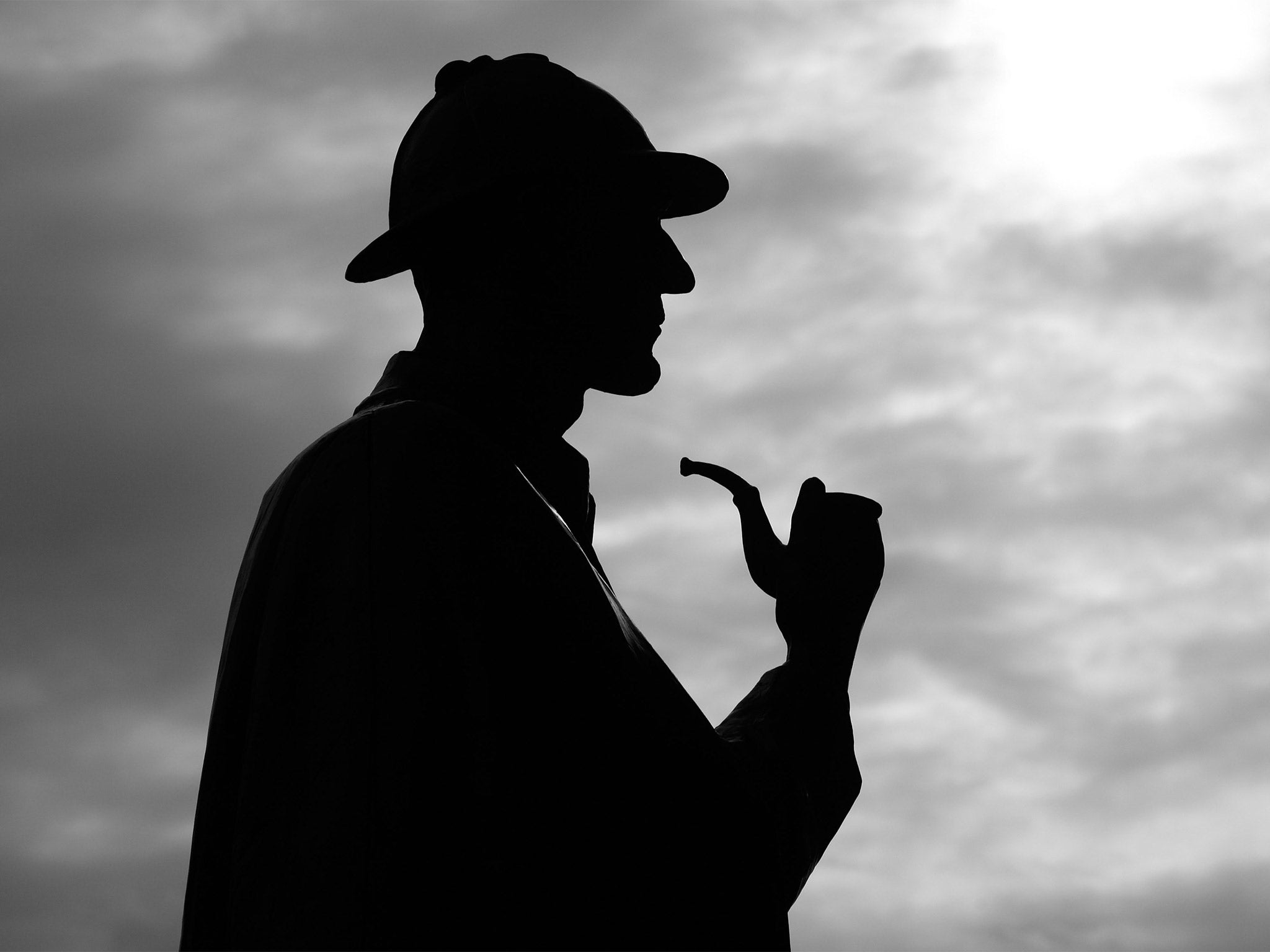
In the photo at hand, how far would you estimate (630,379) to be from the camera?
6.79 metres

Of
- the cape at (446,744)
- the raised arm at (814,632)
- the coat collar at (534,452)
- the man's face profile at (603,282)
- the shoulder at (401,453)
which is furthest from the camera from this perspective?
the raised arm at (814,632)

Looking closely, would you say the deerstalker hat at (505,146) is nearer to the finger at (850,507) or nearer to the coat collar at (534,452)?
the coat collar at (534,452)

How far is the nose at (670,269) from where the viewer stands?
22.8 feet

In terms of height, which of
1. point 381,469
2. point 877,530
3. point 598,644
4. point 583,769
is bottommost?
point 583,769

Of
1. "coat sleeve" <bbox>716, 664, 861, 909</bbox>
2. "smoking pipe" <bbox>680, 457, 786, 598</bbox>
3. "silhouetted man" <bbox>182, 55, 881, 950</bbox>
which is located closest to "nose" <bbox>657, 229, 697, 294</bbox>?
"silhouetted man" <bbox>182, 55, 881, 950</bbox>

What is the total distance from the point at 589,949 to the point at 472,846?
19.2 inches

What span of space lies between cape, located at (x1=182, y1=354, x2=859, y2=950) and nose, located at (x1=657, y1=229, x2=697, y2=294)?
117 centimetres

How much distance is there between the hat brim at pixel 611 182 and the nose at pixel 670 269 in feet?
0.67

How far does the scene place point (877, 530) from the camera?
7.11 meters

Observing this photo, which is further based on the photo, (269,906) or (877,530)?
(877,530)


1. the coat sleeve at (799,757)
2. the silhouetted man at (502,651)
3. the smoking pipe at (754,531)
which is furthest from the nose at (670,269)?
the coat sleeve at (799,757)

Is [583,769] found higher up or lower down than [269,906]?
higher up

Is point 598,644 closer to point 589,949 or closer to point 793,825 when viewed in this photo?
point 589,949

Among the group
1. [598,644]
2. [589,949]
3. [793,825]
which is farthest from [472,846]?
[793,825]
